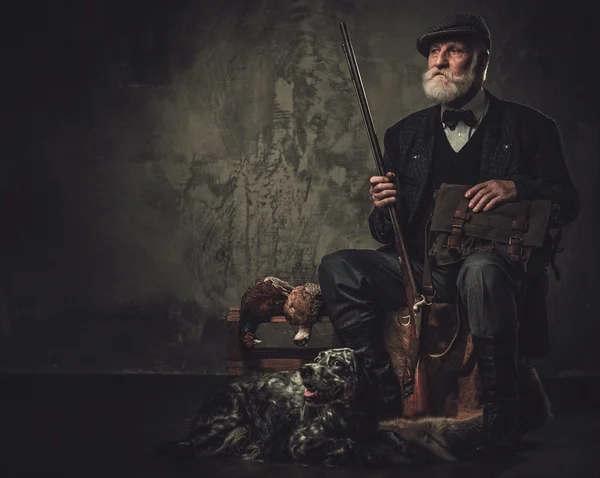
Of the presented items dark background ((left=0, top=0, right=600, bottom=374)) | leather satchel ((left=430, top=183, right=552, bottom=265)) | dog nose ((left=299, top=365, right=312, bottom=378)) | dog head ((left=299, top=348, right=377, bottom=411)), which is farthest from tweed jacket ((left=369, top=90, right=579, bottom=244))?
dark background ((left=0, top=0, right=600, bottom=374))

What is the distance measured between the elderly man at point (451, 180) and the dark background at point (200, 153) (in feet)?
4.81

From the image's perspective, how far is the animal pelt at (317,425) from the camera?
4.71 m

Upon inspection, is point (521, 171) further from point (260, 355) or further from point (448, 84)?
point (260, 355)

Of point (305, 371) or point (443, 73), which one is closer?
point (305, 371)

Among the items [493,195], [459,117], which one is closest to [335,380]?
[493,195]

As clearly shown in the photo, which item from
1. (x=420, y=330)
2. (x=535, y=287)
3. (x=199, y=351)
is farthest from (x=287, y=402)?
(x=199, y=351)

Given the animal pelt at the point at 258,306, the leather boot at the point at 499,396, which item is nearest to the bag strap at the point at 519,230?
the leather boot at the point at 499,396

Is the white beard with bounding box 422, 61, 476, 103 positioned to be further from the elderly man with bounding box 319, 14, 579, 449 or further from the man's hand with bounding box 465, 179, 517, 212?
the man's hand with bounding box 465, 179, 517, 212

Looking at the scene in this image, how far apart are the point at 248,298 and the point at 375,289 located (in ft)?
2.49

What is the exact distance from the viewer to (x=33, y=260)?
7.33m

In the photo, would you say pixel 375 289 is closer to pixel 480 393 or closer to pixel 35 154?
pixel 480 393

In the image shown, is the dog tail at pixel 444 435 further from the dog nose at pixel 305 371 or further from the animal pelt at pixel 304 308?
the animal pelt at pixel 304 308

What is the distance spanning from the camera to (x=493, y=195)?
514cm

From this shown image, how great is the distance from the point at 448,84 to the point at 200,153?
2268mm
